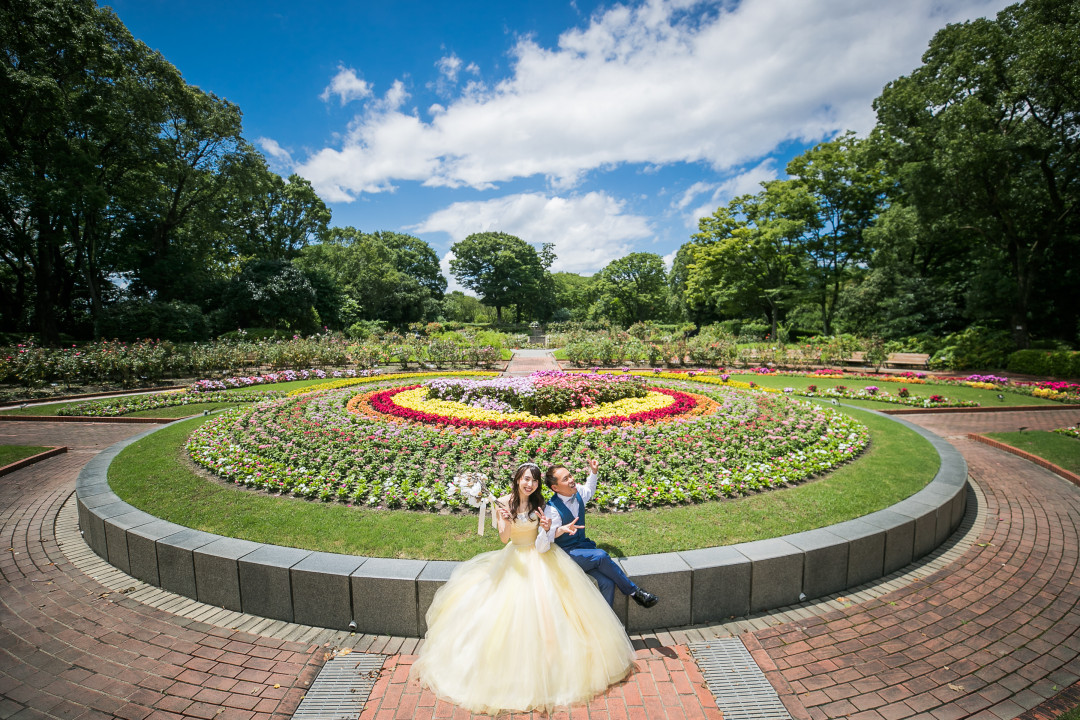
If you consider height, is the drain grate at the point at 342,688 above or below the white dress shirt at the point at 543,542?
below

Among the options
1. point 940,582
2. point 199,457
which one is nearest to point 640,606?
point 940,582

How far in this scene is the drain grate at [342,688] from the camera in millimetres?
2670

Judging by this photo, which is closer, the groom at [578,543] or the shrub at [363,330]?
the groom at [578,543]

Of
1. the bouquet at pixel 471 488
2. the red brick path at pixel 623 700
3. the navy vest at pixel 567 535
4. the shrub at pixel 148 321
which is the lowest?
the red brick path at pixel 623 700

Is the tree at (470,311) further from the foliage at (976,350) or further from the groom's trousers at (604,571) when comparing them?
the groom's trousers at (604,571)

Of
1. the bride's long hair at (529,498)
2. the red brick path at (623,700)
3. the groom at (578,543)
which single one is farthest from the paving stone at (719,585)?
the bride's long hair at (529,498)

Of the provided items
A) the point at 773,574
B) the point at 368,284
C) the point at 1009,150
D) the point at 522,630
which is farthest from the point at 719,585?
the point at 368,284

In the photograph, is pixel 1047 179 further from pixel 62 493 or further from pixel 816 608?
pixel 62 493

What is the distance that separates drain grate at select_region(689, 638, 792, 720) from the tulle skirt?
0.54 metres

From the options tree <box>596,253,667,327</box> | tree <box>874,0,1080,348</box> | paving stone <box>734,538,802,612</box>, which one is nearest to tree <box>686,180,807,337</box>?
tree <box>874,0,1080,348</box>

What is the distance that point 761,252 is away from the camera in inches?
1196

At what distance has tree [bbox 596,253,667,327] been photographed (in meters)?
50.6

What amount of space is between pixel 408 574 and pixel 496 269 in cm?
4974

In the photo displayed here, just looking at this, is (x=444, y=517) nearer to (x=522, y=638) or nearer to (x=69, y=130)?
(x=522, y=638)
